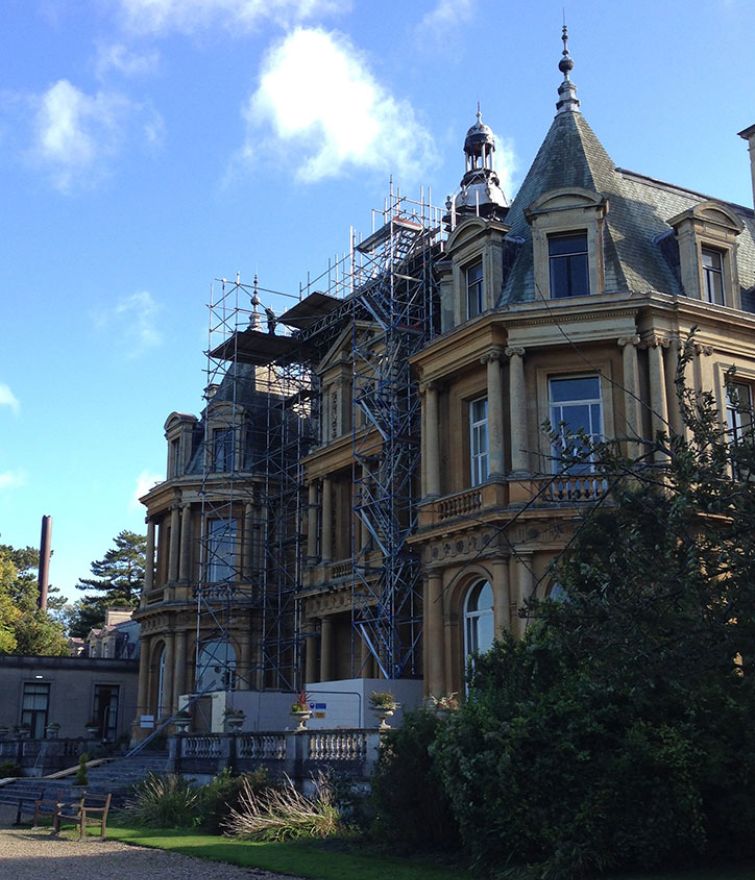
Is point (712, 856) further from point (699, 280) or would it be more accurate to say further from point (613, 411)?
point (699, 280)

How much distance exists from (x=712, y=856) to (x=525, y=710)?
305 centimetres

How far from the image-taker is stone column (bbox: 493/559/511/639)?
2478 cm

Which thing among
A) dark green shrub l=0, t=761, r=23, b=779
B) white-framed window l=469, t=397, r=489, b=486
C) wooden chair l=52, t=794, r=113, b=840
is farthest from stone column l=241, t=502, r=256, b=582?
wooden chair l=52, t=794, r=113, b=840

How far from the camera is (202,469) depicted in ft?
144

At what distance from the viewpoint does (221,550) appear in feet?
140

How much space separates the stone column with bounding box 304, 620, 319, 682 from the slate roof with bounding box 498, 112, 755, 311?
47.3ft

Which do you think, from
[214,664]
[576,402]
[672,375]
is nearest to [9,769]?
[214,664]

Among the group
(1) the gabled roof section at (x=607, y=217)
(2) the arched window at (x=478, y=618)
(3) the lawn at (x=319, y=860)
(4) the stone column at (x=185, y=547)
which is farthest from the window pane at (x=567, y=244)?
(4) the stone column at (x=185, y=547)

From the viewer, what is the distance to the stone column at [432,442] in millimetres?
27562

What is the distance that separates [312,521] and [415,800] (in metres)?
20.8

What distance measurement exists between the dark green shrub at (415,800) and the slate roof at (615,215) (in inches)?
470

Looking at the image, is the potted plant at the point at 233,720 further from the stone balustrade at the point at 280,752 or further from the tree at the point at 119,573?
the tree at the point at 119,573

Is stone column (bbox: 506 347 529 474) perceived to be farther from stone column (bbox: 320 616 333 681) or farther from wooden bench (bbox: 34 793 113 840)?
stone column (bbox: 320 616 333 681)

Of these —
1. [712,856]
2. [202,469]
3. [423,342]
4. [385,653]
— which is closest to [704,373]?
[423,342]
